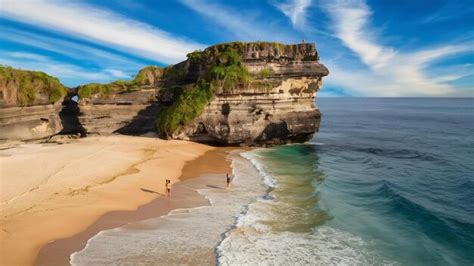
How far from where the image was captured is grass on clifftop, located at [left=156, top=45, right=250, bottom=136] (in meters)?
32.2

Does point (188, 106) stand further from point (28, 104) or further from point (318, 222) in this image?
point (318, 222)

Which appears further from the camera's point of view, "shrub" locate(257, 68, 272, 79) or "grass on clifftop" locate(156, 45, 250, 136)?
"shrub" locate(257, 68, 272, 79)

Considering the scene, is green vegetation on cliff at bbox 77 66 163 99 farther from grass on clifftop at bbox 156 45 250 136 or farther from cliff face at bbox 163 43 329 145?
cliff face at bbox 163 43 329 145

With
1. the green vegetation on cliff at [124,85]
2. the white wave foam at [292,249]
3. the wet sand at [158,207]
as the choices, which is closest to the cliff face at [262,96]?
the wet sand at [158,207]

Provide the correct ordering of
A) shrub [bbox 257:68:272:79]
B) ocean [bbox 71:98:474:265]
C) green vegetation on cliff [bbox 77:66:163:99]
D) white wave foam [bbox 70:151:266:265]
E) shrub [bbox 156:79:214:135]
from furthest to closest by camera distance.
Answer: green vegetation on cliff [bbox 77:66:163:99] → shrub [bbox 257:68:272:79] → shrub [bbox 156:79:214:135] → ocean [bbox 71:98:474:265] → white wave foam [bbox 70:151:266:265]

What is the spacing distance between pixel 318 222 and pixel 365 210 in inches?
122

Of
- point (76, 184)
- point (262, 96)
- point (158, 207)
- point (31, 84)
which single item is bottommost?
point (158, 207)

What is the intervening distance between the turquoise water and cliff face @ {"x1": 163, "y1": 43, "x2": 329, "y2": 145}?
382cm

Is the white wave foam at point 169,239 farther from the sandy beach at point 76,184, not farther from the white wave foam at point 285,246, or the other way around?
the sandy beach at point 76,184

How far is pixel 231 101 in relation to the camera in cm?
3291

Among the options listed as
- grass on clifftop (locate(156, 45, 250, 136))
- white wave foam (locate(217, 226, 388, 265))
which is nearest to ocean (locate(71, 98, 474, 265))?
white wave foam (locate(217, 226, 388, 265))

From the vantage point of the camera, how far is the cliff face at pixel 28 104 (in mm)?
28906

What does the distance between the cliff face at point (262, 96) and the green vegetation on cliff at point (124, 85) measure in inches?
282

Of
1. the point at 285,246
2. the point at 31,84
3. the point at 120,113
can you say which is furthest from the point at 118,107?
the point at 285,246
